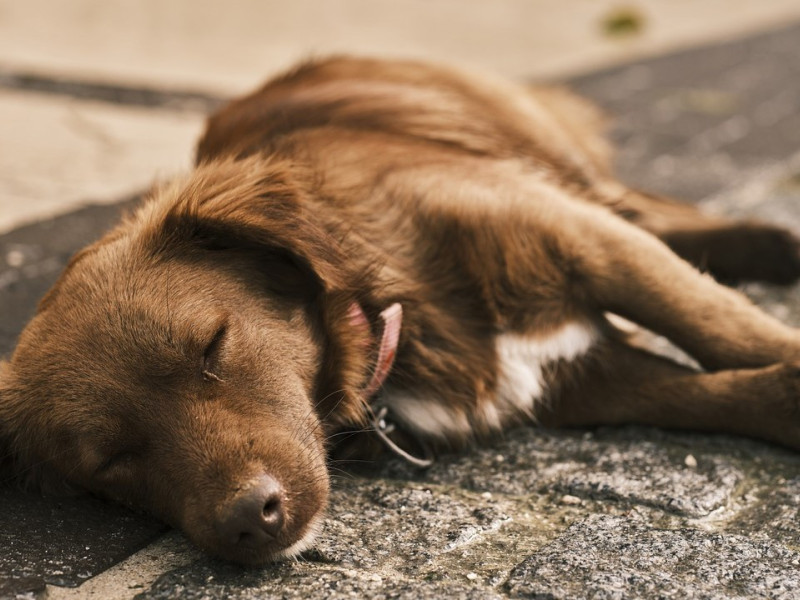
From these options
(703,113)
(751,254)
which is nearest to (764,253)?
(751,254)

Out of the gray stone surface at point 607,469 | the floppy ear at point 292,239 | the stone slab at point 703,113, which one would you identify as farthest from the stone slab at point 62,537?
the stone slab at point 703,113

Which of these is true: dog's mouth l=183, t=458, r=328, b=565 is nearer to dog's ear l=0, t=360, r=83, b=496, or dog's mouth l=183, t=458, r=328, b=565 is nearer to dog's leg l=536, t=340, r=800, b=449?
dog's ear l=0, t=360, r=83, b=496

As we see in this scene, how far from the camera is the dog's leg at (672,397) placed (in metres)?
3.09

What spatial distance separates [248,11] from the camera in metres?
8.90

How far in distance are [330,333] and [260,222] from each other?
375 mm

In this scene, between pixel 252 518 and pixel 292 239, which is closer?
pixel 252 518

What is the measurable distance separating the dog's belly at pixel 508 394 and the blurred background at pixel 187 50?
2.25 metres

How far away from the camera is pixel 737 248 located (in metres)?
4.10

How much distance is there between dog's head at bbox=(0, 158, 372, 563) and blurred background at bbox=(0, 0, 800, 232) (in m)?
1.85

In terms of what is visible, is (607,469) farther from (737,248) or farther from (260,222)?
(737,248)

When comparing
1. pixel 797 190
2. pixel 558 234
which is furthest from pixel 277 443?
pixel 797 190

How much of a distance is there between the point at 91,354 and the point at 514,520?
117 cm

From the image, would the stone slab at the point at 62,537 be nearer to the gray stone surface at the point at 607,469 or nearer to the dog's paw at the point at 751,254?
the gray stone surface at the point at 607,469

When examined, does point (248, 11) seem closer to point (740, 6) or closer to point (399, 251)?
point (740, 6)
